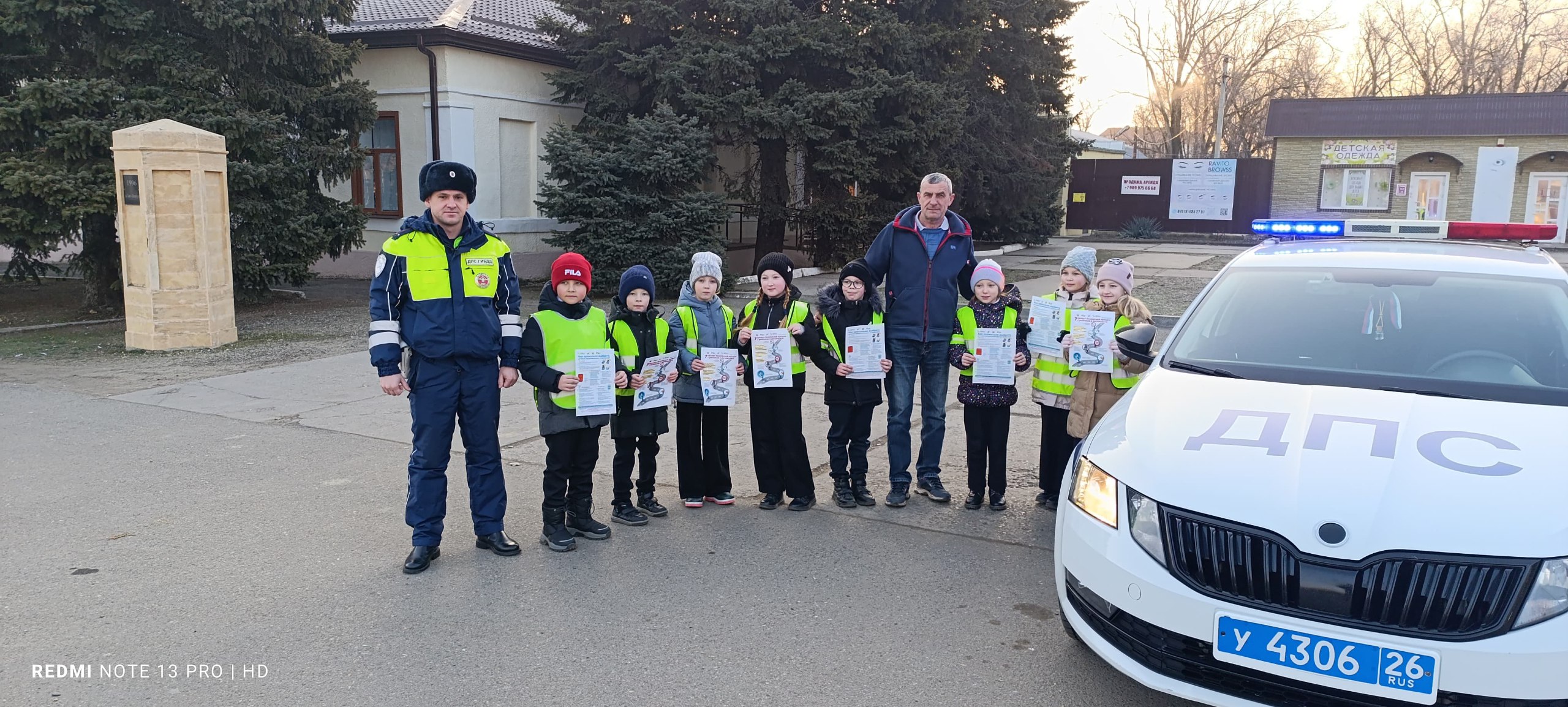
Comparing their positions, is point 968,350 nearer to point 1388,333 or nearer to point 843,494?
point 843,494

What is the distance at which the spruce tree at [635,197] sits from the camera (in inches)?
614

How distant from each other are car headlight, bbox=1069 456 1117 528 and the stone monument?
426 inches

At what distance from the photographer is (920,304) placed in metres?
5.86

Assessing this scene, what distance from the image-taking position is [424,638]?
4.06 meters

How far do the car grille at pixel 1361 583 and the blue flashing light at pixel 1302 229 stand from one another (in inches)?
126

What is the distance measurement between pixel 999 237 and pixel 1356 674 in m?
26.5

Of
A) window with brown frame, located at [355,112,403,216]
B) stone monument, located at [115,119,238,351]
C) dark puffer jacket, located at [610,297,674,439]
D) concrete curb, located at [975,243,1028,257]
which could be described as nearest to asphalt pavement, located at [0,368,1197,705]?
dark puffer jacket, located at [610,297,674,439]

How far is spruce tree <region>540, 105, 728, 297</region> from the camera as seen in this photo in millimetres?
15586

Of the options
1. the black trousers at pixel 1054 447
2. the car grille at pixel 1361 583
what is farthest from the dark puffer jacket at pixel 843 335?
the car grille at pixel 1361 583

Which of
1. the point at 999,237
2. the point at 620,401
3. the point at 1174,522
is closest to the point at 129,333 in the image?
the point at 620,401

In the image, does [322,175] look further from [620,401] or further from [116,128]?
[620,401]

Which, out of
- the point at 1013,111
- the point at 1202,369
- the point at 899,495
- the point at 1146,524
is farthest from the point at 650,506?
the point at 1013,111

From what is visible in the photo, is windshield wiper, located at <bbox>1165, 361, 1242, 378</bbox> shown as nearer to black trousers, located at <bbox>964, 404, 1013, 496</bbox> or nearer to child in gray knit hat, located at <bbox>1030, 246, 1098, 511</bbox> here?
child in gray knit hat, located at <bbox>1030, 246, 1098, 511</bbox>

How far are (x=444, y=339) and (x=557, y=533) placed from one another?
1141 millimetres
